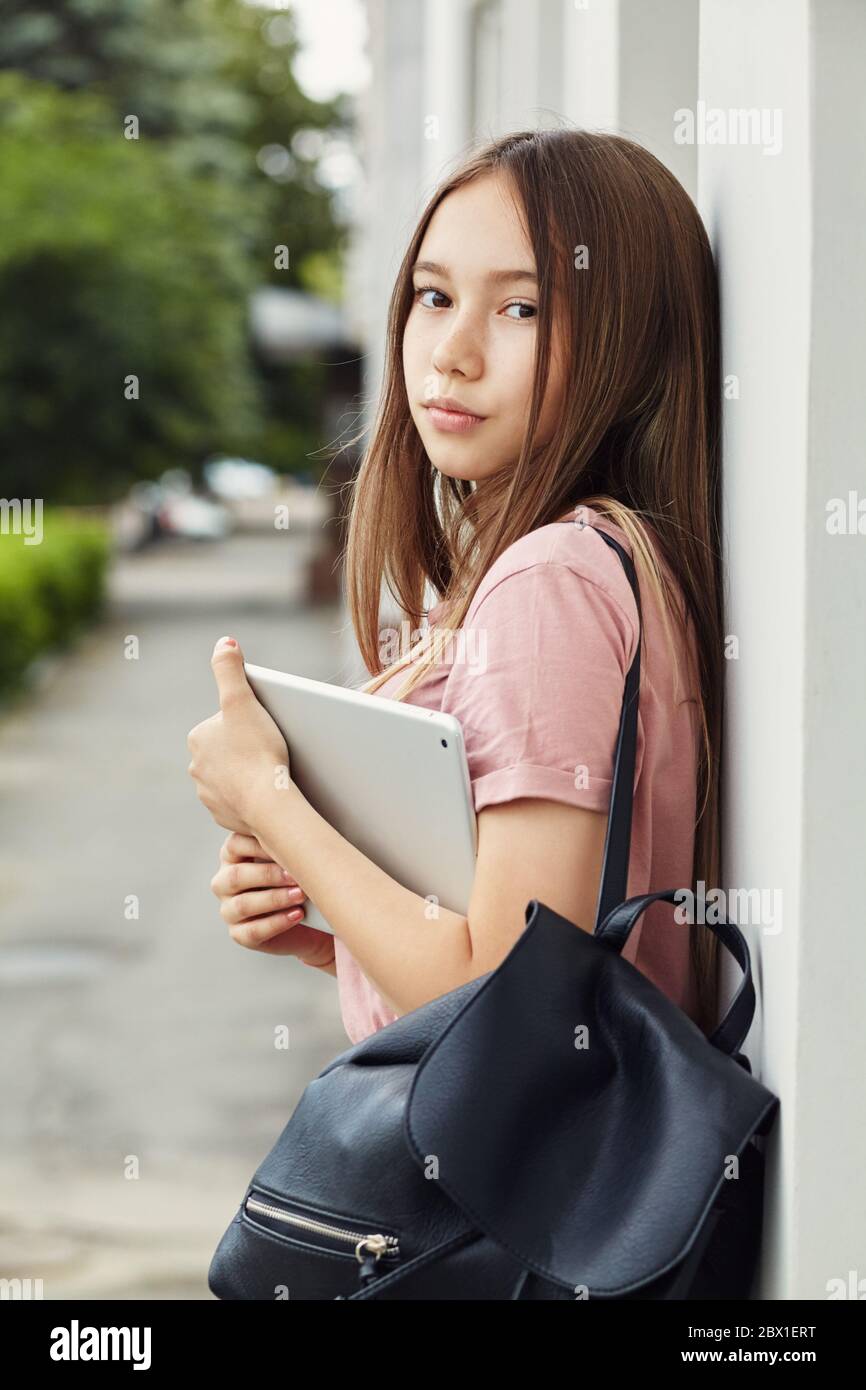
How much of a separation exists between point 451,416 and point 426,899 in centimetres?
53

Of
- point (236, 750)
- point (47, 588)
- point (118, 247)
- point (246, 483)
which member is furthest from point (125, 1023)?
point (246, 483)

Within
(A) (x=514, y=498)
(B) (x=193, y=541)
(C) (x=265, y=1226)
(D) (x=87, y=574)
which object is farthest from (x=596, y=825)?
(B) (x=193, y=541)

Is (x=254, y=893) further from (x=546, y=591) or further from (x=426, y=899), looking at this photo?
(x=546, y=591)

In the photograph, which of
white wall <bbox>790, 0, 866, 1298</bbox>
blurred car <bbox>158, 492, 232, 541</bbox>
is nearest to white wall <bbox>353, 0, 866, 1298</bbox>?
white wall <bbox>790, 0, 866, 1298</bbox>

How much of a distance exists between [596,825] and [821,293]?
0.53m

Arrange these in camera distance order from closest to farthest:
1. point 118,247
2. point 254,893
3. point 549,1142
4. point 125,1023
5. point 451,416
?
1. point 549,1142
2. point 451,416
3. point 254,893
4. point 125,1023
5. point 118,247

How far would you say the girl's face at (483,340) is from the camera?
1809 mm

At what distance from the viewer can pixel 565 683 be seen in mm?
1604

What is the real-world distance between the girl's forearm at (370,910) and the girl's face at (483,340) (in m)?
0.43

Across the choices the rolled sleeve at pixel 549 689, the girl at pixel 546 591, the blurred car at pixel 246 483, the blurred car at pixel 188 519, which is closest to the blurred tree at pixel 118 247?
the blurred car at pixel 188 519

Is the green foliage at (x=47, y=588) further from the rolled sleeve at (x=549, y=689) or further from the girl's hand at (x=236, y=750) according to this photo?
the rolled sleeve at (x=549, y=689)

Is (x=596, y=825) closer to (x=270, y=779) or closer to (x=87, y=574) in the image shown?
(x=270, y=779)

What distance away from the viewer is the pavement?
15.5ft
